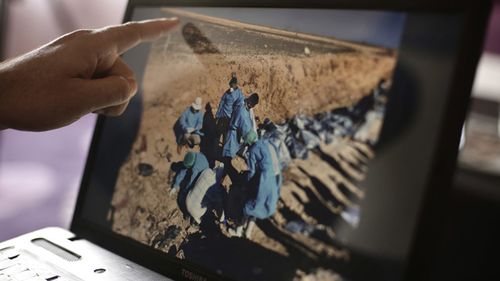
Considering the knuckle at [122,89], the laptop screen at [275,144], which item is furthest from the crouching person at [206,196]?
the knuckle at [122,89]

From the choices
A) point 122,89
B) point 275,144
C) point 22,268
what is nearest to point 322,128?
point 275,144

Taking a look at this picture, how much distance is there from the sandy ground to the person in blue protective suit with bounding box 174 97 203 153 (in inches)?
0.6

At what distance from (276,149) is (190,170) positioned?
16cm

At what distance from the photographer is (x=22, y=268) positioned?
2.42 feet

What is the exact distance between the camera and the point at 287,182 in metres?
0.59

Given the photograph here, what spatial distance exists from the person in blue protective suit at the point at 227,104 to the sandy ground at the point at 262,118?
1 cm

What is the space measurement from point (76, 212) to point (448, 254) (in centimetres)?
78

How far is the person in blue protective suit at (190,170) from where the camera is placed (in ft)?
2.25

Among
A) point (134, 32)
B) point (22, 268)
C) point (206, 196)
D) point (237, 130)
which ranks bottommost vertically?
point (22, 268)

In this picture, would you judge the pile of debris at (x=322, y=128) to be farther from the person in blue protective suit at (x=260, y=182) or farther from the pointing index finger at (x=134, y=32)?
the pointing index finger at (x=134, y=32)

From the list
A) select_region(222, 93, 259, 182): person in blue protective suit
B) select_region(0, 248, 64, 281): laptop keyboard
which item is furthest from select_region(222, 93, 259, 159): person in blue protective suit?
select_region(0, 248, 64, 281): laptop keyboard

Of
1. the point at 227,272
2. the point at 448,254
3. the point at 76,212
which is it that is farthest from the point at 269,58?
the point at 448,254

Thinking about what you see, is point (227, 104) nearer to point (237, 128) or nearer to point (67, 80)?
point (237, 128)

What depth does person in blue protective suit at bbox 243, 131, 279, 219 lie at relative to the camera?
0.60 m
